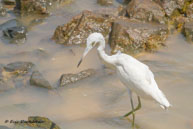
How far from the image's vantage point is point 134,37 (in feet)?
24.7

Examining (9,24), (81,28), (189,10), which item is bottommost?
(9,24)

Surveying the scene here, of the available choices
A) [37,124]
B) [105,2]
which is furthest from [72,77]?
[105,2]

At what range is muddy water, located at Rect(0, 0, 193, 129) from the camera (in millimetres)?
5861

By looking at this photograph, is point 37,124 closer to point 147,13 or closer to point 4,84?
point 4,84

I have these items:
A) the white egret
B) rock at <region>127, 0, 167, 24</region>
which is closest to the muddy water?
rock at <region>127, 0, 167, 24</region>

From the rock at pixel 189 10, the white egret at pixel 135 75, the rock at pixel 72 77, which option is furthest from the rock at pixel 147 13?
the white egret at pixel 135 75

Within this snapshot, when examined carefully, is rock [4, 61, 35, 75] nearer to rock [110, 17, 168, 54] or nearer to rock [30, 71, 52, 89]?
rock [30, 71, 52, 89]

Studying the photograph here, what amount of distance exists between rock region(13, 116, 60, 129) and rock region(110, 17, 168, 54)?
103 inches

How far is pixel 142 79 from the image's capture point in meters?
5.27

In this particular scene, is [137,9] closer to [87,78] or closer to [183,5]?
[183,5]

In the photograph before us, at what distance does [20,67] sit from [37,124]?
1998 mm

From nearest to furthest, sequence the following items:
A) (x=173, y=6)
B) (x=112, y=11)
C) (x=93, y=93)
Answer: (x=93, y=93), (x=173, y=6), (x=112, y=11)

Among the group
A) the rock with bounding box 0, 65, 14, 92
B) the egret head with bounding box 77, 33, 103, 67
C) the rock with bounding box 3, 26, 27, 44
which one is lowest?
the rock with bounding box 0, 65, 14, 92

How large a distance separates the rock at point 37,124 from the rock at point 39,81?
111 cm
